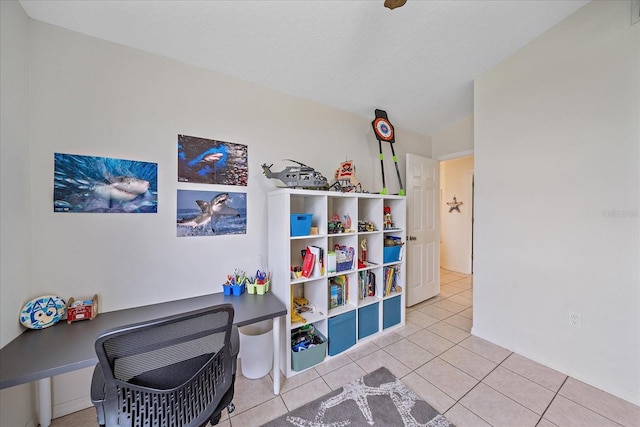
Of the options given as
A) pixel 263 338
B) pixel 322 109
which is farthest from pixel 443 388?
pixel 322 109

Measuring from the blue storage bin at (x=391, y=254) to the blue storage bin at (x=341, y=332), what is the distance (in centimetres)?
65

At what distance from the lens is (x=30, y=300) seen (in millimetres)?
1289

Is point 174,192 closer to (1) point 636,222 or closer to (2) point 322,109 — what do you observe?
(2) point 322,109

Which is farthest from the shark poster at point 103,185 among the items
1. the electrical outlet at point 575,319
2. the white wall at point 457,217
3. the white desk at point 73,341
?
the white wall at point 457,217

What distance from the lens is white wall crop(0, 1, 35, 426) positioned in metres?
1.12

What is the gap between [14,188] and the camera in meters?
1.18

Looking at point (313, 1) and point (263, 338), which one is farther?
point (263, 338)

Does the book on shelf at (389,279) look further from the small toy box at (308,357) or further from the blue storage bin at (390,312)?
the small toy box at (308,357)

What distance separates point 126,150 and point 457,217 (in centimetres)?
522

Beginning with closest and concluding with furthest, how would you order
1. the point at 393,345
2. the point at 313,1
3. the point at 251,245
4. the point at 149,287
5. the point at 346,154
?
the point at 313,1, the point at 149,287, the point at 251,245, the point at 393,345, the point at 346,154

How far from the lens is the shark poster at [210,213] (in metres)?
1.71

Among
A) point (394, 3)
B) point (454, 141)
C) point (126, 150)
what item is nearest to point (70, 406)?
point (126, 150)

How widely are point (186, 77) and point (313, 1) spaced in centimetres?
106

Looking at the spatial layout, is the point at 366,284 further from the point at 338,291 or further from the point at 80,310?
the point at 80,310
